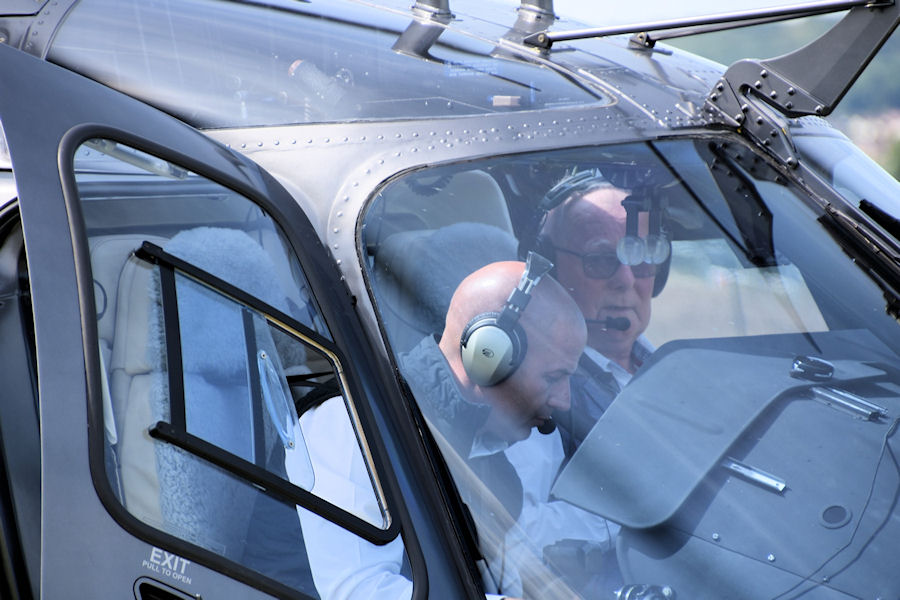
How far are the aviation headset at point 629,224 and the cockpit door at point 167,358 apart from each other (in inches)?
18.0

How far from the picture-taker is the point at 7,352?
146 centimetres

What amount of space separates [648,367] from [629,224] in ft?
1.13

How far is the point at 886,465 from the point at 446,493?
749 mm

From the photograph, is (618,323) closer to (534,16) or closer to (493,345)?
(493,345)


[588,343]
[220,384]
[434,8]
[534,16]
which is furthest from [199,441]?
[534,16]

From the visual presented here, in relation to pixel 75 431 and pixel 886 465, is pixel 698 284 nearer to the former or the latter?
pixel 886 465

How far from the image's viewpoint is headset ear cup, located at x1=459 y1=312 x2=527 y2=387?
1488 millimetres

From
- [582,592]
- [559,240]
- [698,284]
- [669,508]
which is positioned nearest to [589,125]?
[559,240]

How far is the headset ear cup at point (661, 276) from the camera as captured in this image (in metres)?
1.78

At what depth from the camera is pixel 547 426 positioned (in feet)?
4.91

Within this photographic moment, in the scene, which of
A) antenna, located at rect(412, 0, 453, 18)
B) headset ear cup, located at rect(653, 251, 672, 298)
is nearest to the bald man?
headset ear cup, located at rect(653, 251, 672, 298)

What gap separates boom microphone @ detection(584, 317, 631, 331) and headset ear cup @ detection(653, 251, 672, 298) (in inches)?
6.5

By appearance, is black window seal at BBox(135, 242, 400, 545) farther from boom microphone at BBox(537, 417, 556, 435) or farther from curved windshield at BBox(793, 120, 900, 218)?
curved windshield at BBox(793, 120, 900, 218)

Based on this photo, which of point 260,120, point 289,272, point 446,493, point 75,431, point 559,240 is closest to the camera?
point 75,431
